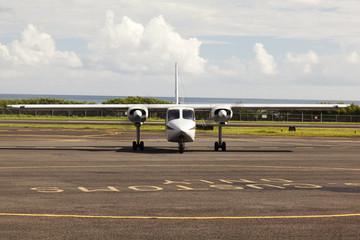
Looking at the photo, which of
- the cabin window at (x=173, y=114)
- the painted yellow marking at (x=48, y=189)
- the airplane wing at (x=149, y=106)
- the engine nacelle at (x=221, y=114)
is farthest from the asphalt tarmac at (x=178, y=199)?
the airplane wing at (x=149, y=106)

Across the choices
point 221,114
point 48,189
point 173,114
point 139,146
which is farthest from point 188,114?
point 48,189

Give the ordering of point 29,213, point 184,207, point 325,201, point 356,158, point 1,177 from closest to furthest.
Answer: point 29,213 < point 184,207 < point 325,201 < point 1,177 < point 356,158

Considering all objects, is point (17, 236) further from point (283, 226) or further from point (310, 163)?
point (310, 163)

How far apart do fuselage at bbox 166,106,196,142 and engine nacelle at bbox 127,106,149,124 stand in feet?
6.58

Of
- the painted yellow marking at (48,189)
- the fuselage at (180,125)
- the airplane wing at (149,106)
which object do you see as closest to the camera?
the painted yellow marking at (48,189)

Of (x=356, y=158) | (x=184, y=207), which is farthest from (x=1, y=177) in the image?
(x=356, y=158)

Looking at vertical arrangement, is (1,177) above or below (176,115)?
below

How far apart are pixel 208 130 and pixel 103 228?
164 ft

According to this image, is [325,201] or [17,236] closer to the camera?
[17,236]

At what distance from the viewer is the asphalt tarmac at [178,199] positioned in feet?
35.5

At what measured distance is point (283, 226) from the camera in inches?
442

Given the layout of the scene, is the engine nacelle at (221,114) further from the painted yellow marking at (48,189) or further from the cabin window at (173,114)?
the painted yellow marking at (48,189)

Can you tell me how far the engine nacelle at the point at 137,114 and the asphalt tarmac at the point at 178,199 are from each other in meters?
7.21

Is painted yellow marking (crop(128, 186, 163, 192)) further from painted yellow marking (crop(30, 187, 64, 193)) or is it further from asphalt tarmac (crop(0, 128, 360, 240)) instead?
painted yellow marking (crop(30, 187, 64, 193))
